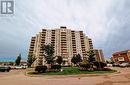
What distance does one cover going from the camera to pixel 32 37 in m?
123

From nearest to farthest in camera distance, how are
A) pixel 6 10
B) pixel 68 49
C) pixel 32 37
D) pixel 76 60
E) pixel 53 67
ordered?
pixel 6 10 → pixel 53 67 → pixel 76 60 → pixel 68 49 → pixel 32 37

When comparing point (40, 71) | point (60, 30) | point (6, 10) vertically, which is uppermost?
point (60, 30)

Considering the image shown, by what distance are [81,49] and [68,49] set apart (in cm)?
1061

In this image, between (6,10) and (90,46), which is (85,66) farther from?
(90,46)

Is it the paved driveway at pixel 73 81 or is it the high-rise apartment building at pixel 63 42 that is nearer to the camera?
the paved driveway at pixel 73 81

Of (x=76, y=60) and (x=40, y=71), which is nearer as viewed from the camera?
(x=40, y=71)

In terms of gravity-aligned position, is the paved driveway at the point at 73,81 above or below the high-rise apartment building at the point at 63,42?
below

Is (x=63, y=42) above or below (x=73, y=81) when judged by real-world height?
above

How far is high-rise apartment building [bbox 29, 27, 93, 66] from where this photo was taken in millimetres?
112750

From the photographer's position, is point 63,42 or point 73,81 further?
point 63,42

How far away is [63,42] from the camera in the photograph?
379 ft

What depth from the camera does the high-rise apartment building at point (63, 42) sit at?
11275 cm

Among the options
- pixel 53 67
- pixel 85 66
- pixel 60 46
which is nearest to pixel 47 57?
pixel 53 67

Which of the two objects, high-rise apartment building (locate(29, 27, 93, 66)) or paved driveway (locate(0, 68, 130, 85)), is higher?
high-rise apartment building (locate(29, 27, 93, 66))
